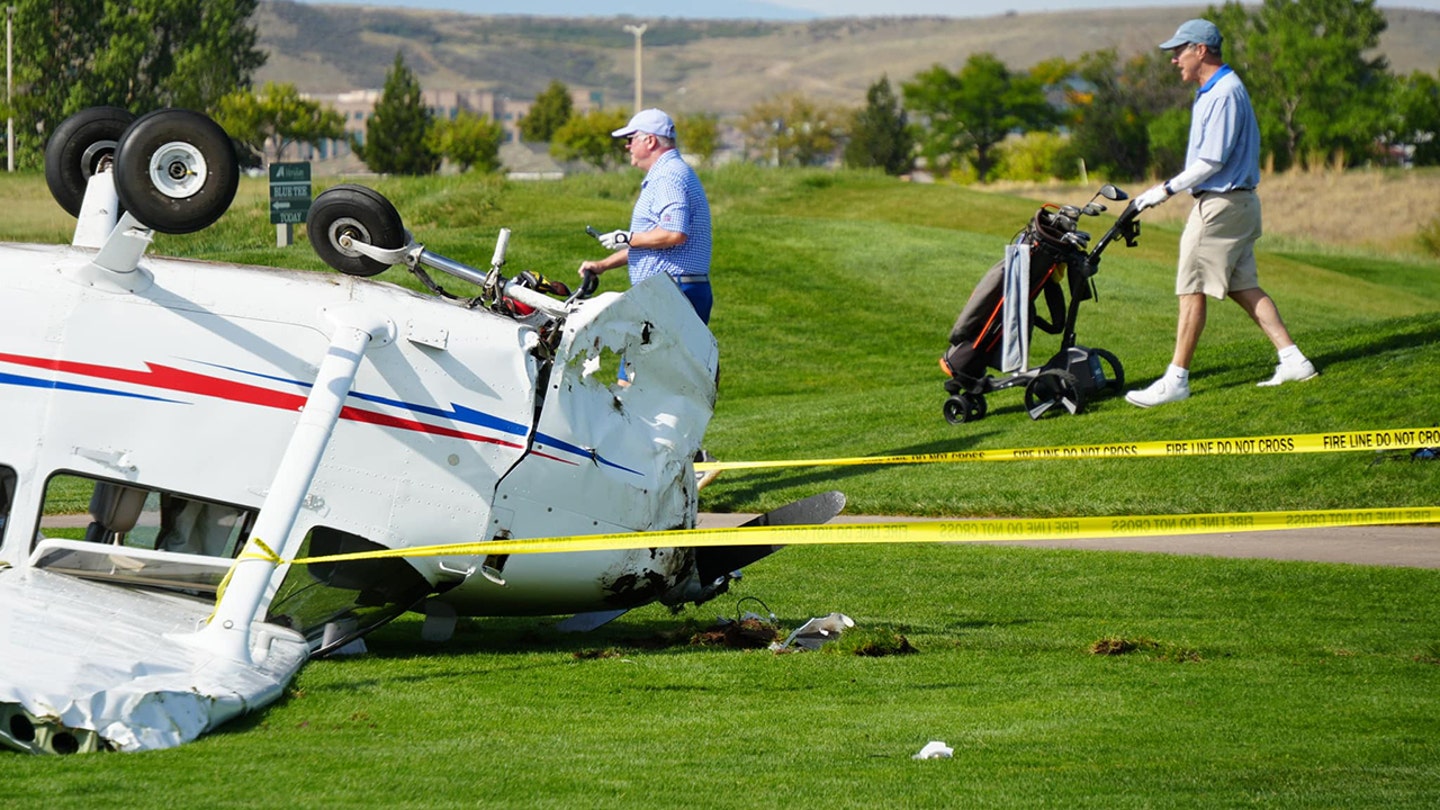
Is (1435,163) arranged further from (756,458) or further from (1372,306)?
(756,458)

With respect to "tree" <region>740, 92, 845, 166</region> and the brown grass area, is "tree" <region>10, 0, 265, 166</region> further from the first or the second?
"tree" <region>740, 92, 845, 166</region>

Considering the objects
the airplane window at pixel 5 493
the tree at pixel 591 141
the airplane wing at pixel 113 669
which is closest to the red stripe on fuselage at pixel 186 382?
the airplane window at pixel 5 493

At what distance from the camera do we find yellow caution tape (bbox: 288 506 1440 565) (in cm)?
653

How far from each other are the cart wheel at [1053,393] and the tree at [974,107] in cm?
13004

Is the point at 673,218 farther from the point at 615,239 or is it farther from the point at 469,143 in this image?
the point at 469,143

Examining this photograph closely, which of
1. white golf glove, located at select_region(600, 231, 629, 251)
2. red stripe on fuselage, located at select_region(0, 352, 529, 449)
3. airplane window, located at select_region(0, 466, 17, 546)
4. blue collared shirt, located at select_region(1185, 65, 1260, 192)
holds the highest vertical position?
blue collared shirt, located at select_region(1185, 65, 1260, 192)

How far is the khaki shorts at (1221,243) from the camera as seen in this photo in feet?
41.3

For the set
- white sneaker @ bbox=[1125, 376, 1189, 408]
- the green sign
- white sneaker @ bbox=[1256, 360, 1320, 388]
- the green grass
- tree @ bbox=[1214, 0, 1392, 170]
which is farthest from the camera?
tree @ bbox=[1214, 0, 1392, 170]

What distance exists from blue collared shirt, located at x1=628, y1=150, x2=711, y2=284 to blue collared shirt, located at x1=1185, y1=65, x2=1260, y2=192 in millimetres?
4131

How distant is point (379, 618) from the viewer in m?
7.43

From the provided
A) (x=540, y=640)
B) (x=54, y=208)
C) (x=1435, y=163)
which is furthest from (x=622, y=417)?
(x=1435, y=163)

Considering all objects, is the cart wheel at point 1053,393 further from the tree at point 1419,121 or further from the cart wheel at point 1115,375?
the tree at point 1419,121

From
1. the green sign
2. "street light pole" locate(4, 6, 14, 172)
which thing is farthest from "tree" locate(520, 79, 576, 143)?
the green sign

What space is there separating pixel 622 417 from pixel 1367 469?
650cm
